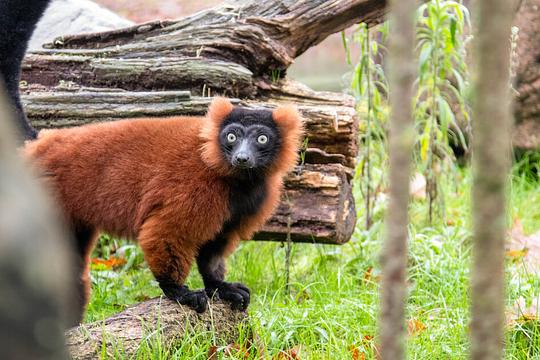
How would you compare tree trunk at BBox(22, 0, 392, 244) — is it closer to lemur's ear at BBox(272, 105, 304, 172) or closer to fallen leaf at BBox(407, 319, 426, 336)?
lemur's ear at BBox(272, 105, 304, 172)

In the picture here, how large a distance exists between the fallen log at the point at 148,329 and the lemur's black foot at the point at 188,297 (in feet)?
0.10

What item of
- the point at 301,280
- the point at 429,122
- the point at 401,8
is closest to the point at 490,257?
the point at 401,8

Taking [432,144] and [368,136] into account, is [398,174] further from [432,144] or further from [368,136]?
[432,144]

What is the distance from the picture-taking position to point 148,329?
3.60m

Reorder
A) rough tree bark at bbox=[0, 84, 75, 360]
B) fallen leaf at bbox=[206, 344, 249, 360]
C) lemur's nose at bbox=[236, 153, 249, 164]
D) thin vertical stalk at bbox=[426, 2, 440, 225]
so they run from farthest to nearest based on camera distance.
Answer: thin vertical stalk at bbox=[426, 2, 440, 225] < lemur's nose at bbox=[236, 153, 249, 164] < fallen leaf at bbox=[206, 344, 249, 360] < rough tree bark at bbox=[0, 84, 75, 360]

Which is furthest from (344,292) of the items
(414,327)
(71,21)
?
(71,21)

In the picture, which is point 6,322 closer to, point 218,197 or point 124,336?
point 124,336

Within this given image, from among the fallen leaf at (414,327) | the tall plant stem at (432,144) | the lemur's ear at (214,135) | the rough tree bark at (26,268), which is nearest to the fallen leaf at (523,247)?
the tall plant stem at (432,144)

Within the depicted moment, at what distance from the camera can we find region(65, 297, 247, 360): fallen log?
3357mm

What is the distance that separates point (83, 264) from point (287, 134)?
1.45 meters

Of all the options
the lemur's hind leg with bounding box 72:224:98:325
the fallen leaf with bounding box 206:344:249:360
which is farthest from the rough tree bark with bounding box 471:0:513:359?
the lemur's hind leg with bounding box 72:224:98:325

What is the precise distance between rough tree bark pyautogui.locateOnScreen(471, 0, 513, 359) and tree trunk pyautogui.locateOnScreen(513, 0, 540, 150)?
24.8ft

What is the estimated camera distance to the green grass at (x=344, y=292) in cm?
377

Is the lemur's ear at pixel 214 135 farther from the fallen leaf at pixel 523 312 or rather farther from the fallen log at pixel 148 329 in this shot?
the fallen leaf at pixel 523 312
